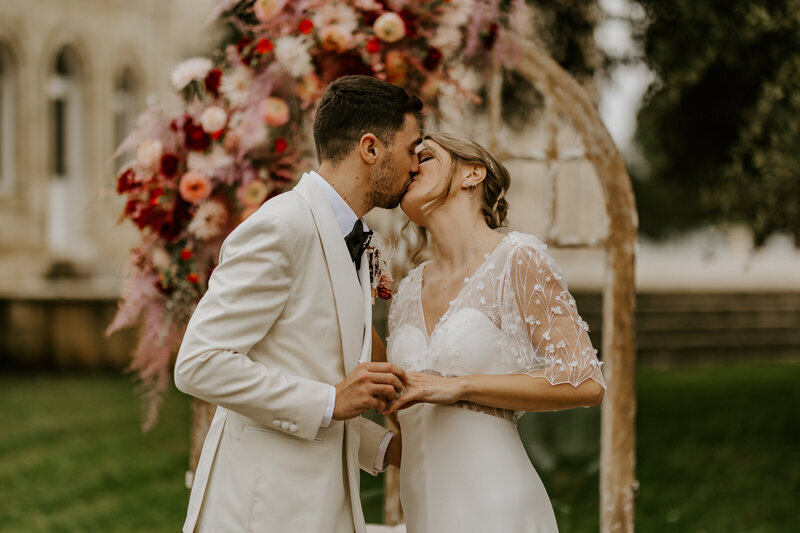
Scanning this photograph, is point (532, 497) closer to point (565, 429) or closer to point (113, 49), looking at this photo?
point (565, 429)

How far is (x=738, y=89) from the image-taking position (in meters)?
7.00

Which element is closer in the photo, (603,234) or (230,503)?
(230,503)

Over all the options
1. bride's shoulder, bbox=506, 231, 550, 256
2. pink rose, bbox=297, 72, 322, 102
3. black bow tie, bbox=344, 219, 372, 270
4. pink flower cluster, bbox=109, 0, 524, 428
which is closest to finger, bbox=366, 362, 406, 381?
black bow tie, bbox=344, 219, 372, 270

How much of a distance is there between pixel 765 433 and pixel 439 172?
24.8 ft

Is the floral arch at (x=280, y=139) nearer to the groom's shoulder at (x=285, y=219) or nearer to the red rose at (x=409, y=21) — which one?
the red rose at (x=409, y=21)

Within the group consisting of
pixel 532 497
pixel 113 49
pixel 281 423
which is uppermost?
pixel 113 49

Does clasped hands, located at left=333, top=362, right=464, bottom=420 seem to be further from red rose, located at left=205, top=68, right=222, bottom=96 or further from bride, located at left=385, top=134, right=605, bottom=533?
red rose, located at left=205, top=68, right=222, bottom=96

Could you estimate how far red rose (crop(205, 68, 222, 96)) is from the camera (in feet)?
12.4

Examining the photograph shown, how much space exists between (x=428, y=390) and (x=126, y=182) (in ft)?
6.05

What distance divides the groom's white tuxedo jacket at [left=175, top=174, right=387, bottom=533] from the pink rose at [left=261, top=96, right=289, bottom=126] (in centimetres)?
134

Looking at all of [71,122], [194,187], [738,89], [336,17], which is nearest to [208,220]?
[194,187]

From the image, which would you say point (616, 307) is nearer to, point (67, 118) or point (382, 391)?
point (382, 391)

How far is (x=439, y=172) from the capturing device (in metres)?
2.88

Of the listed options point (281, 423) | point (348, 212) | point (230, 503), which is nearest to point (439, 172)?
point (348, 212)
